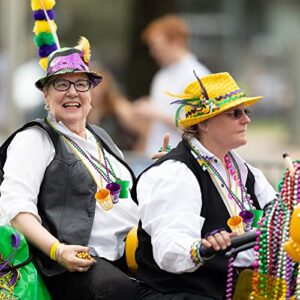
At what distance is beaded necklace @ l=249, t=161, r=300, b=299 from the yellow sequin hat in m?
0.58

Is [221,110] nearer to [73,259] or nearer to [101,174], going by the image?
[101,174]

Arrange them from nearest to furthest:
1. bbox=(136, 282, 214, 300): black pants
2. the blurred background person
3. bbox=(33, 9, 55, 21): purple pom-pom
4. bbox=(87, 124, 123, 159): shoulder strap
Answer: bbox=(136, 282, 214, 300): black pants, bbox=(87, 124, 123, 159): shoulder strap, bbox=(33, 9, 55, 21): purple pom-pom, the blurred background person

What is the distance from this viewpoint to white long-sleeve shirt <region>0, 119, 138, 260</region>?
5227 millimetres

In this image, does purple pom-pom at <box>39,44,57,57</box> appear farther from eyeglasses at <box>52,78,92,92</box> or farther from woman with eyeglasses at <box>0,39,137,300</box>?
eyeglasses at <box>52,78,92,92</box>

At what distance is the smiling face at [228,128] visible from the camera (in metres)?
5.10

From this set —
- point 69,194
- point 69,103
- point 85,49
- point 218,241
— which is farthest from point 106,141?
point 218,241

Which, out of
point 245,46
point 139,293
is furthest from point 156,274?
point 245,46

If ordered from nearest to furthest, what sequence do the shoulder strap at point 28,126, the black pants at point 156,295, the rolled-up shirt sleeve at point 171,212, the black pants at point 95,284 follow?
the rolled-up shirt sleeve at point 171,212, the black pants at point 156,295, the black pants at point 95,284, the shoulder strap at point 28,126

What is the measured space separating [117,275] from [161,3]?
1023 centimetres

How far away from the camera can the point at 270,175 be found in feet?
33.9

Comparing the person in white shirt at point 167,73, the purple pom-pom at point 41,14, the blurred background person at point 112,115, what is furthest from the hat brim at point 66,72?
the blurred background person at point 112,115

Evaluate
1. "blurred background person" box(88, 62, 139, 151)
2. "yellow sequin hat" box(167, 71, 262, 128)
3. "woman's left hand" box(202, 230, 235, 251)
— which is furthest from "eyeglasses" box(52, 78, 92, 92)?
"blurred background person" box(88, 62, 139, 151)

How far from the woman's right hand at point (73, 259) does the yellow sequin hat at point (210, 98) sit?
0.74m

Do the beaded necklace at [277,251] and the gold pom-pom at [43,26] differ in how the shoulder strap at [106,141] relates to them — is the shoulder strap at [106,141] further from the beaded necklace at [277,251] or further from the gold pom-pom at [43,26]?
the beaded necklace at [277,251]
